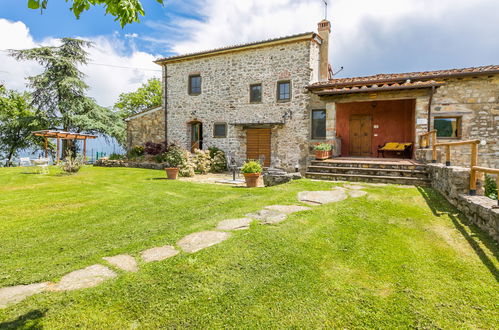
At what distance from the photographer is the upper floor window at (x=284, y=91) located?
45.1 ft

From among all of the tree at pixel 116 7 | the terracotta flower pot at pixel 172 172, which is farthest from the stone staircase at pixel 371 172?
the tree at pixel 116 7

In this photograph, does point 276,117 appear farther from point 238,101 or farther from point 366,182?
point 366,182

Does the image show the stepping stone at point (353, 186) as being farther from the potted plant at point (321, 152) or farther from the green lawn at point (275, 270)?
the potted plant at point (321, 152)

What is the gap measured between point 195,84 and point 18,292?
15320mm

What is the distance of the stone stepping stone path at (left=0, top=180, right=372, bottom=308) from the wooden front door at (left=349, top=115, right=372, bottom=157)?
921cm

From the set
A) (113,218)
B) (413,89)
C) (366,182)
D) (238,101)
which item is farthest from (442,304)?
(238,101)

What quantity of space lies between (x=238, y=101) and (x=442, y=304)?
13.7 meters

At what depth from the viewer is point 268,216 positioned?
4535 mm

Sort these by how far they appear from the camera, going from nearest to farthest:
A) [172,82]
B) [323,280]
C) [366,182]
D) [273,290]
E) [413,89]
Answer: [273,290], [323,280], [366,182], [413,89], [172,82]

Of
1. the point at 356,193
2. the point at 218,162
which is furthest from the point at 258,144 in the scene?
the point at 356,193

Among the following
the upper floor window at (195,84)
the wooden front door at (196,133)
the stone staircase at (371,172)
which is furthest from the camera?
the wooden front door at (196,133)

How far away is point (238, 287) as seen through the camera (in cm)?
257

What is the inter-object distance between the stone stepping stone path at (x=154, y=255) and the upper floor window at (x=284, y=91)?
9.15 meters

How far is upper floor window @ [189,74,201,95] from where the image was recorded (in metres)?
16.4
